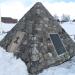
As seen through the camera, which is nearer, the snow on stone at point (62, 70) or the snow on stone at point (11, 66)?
the snow on stone at point (11, 66)

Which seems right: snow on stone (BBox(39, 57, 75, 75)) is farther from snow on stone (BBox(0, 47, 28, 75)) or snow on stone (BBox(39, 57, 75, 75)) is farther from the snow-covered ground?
snow on stone (BBox(0, 47, 28, 75))

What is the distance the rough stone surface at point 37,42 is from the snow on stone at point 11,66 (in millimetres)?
200

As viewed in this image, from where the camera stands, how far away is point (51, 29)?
8484 mm

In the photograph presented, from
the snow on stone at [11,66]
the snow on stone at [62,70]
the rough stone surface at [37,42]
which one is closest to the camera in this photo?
the snow on stone at [11,66]

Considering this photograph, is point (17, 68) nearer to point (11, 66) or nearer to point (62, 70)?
point (11, 66)

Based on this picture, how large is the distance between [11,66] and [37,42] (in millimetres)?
1323

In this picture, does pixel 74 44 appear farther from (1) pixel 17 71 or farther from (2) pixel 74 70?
(1) pixel 17 71

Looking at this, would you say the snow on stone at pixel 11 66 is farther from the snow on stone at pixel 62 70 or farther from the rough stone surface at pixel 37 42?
the snow on stone at pixel 62 70

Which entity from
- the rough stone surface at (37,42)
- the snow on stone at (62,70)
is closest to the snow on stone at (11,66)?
the rough stone surface at (37,42)

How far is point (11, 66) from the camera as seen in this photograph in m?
6.82

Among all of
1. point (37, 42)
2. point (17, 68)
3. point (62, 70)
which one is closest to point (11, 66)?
point (17, 68)

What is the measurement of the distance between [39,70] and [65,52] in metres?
1.79

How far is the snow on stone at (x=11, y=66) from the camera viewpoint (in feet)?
21.9

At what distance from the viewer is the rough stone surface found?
719 cm
